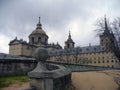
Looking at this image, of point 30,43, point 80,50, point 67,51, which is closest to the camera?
point 30,43

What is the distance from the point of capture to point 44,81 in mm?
7906

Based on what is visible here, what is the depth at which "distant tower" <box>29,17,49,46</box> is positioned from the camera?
97.4 metres

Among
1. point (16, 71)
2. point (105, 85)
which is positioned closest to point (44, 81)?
point (16, 71)

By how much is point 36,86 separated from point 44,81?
0.38 m

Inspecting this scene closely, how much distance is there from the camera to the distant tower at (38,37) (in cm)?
9744

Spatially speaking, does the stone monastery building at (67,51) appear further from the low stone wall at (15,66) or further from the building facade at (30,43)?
the low stone wall at (15,66)

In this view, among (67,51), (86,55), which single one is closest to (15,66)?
(67,51)

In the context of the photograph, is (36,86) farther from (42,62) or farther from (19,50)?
(19,50)

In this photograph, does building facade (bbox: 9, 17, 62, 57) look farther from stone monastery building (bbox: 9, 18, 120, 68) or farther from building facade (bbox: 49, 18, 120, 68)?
building facade (bbox: 49, 18, 120, 68)

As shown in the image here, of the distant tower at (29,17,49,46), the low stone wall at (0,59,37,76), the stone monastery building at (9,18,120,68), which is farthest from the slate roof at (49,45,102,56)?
the low stone wall at (0,59,37,76)

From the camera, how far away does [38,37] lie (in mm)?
97812

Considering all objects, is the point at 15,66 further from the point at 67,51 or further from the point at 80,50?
the point at 80,50

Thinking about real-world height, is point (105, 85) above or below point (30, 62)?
below

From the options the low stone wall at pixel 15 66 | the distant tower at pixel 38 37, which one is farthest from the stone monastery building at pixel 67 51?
the low stone wall at pixel 15 66
